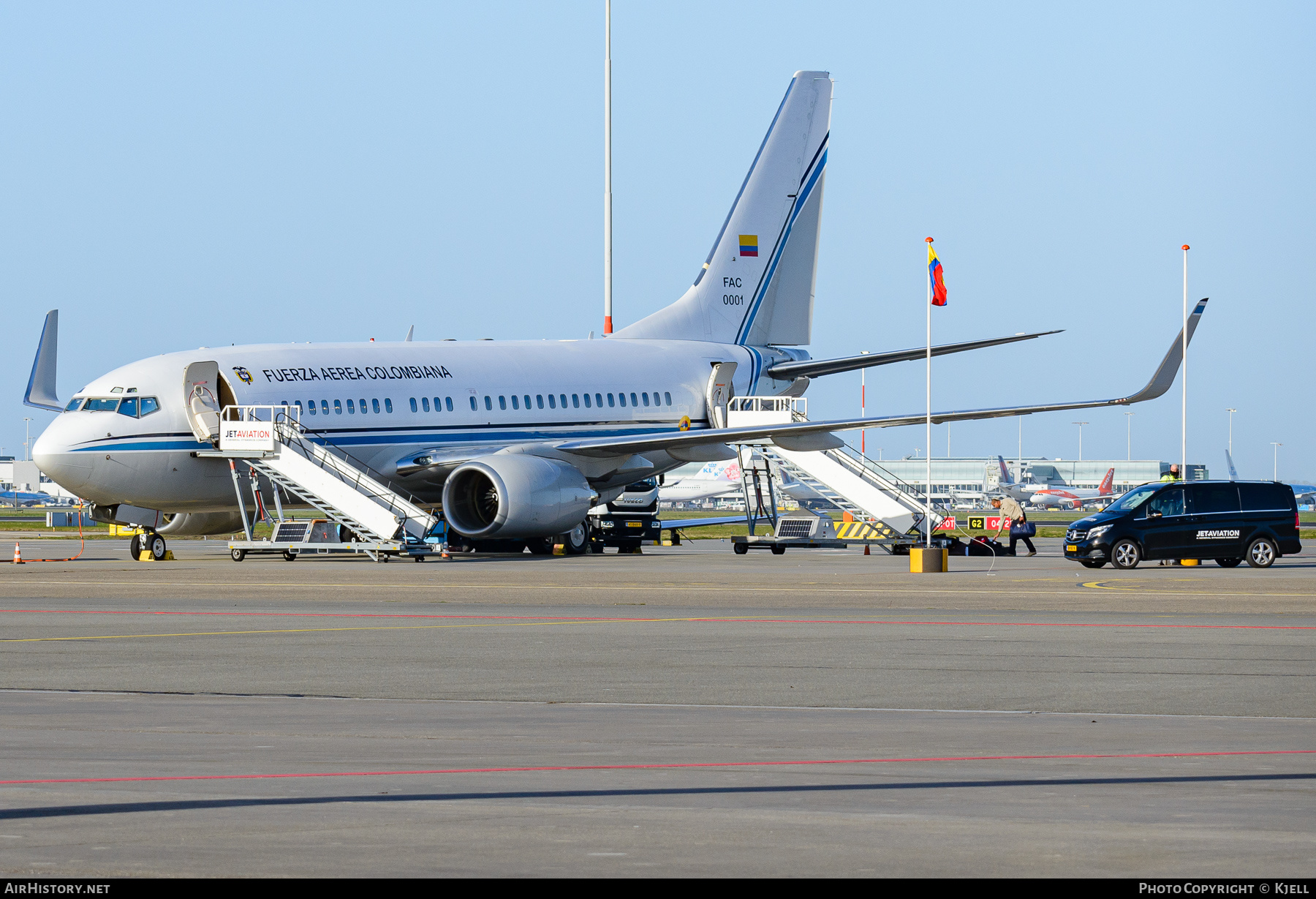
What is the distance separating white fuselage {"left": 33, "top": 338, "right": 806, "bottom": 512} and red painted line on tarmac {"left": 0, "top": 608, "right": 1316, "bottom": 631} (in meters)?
13.9

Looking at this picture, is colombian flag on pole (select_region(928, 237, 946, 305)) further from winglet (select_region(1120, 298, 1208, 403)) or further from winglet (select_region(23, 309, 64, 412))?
winglet (select_region(23, 309, 64, 412))

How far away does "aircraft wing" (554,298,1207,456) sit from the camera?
3906 centimetres

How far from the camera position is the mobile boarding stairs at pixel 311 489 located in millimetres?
36000

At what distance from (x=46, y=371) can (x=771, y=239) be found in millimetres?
20062

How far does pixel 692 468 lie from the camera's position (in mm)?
195000

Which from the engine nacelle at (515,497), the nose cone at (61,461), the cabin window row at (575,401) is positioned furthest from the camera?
the cabin window row at (575,401)

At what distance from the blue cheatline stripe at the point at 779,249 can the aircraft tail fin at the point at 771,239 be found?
2 cm

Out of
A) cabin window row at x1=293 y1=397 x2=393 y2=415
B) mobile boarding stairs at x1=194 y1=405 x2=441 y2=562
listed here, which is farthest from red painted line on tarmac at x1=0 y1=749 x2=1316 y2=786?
cabin window row at x1=293 y1=397 x2=393 y2=415

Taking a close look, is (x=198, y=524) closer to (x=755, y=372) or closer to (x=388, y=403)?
(x=388, y=403)

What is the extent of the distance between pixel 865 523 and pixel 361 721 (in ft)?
107

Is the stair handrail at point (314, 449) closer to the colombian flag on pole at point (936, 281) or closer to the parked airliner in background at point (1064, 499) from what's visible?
the colombian flag on pole at point (936, 281)

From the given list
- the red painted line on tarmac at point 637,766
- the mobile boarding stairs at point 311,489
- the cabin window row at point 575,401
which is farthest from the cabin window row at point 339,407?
the red painted line on tarmac at point 637,766

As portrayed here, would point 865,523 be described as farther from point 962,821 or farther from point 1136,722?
point 962,821
